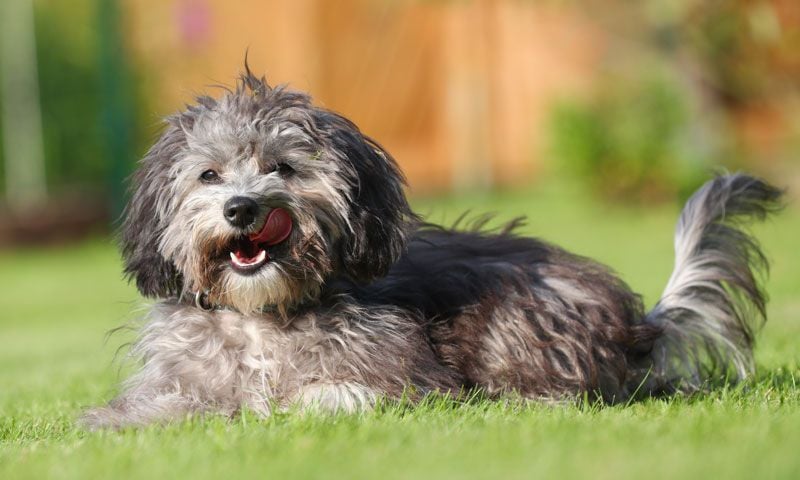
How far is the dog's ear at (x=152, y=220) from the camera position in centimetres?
516

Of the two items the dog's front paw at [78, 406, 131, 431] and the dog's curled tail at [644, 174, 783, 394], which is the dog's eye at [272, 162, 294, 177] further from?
the dog's curled tail at [644, 174, 783, 394]

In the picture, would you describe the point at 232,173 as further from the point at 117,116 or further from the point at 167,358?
the point at 117,116

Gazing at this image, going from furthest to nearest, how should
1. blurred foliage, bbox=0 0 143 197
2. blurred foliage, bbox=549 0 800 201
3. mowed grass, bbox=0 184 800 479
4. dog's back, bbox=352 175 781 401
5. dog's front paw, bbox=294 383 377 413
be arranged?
blurred foliage, bbox=0 0 143 197 → blurred foliage, bbox=549 0 800 201 → dog's back, bbox=352 175 781 401 → dog's front paw, bbox=294 383 377 413 → mowed grass, bbox=0 184 800 479

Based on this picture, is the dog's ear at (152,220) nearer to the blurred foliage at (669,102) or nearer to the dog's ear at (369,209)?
the dog's ear at (369,209)

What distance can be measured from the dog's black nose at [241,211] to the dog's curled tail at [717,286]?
2020 mm

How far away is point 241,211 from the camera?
15.9 ft

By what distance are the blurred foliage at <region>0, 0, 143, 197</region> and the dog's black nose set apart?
607 inches

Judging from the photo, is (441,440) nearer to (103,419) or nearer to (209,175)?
(103,419)

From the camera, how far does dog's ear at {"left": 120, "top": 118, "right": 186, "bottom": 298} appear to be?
516 centimetres

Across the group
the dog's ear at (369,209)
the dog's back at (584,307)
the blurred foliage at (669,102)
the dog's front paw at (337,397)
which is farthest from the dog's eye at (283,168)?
the blurred foliage at (669,102)

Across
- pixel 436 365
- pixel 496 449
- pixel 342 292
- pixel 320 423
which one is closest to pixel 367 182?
pixel 342 292

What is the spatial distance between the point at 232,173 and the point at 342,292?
66 centimetres

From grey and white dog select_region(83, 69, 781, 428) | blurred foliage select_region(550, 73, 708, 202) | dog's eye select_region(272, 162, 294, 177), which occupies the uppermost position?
dog's eye select_region(272, 162, 294, 177)

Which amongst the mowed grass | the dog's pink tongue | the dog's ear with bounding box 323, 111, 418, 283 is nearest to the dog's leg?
the mowed grass
